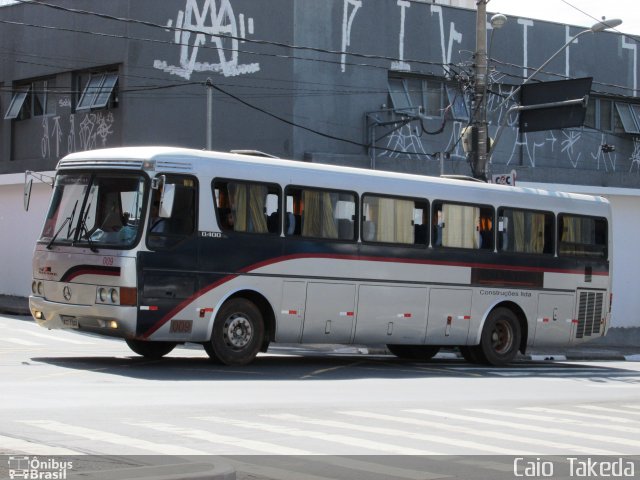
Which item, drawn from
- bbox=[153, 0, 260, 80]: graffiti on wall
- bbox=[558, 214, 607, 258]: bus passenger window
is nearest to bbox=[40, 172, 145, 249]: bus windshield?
bbox=[558, 214, 607, 258]: bus passenger window

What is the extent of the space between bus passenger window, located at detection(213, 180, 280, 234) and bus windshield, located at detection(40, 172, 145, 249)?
4.50 ft

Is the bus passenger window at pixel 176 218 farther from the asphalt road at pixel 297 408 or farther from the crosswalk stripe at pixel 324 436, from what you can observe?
the crosswalk stripe at pixel 324 436

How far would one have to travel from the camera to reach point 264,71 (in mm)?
33500

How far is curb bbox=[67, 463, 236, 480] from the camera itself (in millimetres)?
7484

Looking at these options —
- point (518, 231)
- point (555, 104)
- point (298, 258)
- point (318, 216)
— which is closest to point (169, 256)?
point (298, 258)

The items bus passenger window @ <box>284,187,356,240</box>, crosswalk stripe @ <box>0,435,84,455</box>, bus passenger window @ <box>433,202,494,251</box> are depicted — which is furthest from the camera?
bus passenger window @ <box>433,202,494,251</box>

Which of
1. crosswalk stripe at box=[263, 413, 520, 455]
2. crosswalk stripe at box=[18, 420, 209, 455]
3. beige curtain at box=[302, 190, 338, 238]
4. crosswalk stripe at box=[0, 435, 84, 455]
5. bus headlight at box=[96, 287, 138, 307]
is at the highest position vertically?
beige curtain at box=[302, 190, 338, 238]

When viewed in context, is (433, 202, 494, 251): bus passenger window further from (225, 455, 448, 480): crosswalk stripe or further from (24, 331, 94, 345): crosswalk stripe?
(225, 455, 448, 480): crosswalk stripe

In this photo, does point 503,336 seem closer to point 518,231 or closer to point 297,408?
point 518,231

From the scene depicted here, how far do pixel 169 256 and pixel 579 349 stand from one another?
16488 millimetres

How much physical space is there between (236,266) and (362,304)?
279cm

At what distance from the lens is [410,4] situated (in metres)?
36.0

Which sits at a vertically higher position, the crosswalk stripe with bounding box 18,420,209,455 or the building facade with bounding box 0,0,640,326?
the building facade with bounding box 0,0,640,326

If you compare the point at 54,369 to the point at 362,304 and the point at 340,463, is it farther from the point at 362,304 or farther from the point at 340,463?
the point at 340,463
